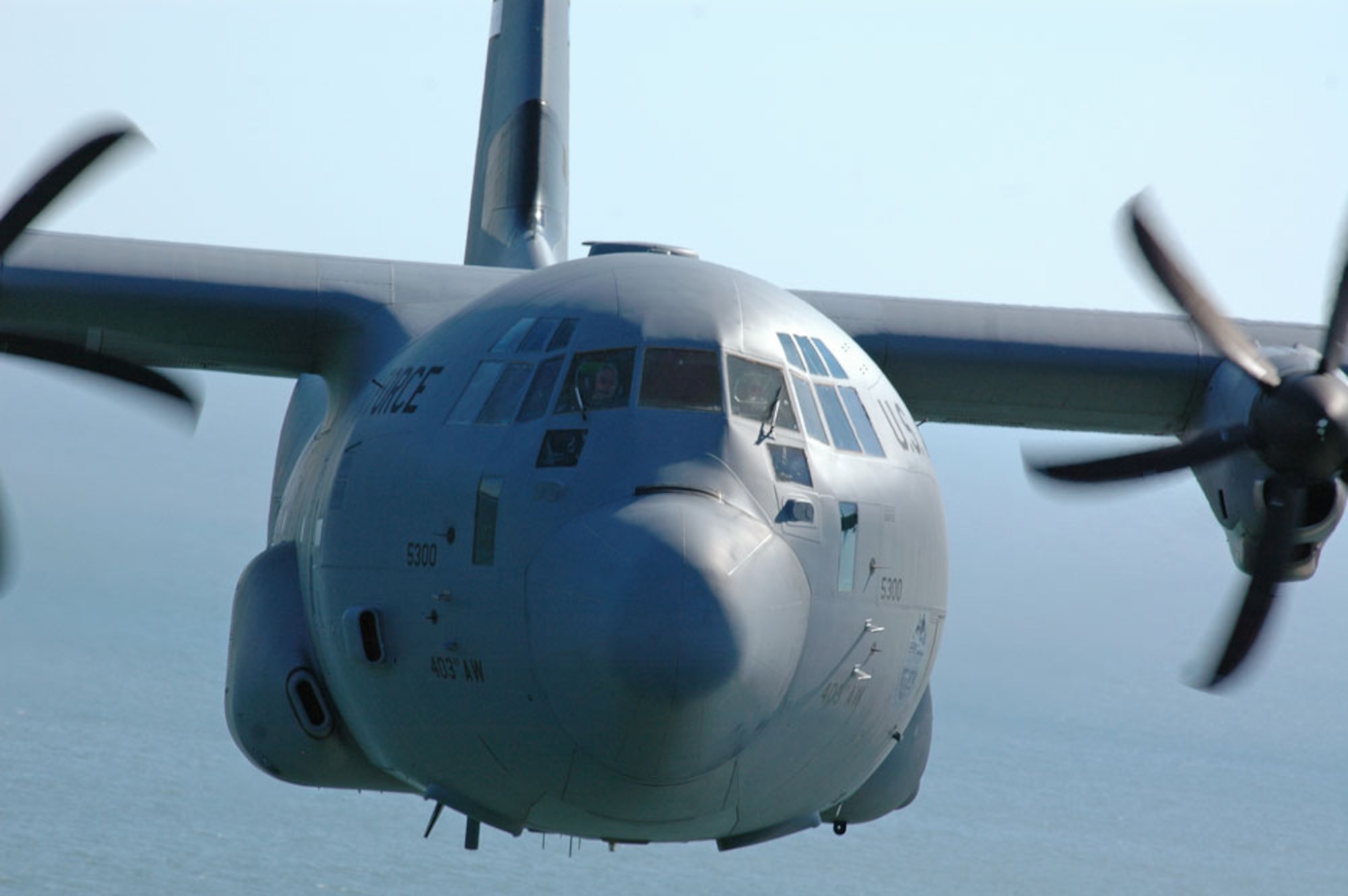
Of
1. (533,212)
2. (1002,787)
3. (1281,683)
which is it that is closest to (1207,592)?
(1281,683)

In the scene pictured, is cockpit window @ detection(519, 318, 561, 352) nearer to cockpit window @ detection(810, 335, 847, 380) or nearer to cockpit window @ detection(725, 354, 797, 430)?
cockpit window @ detection(725, 354, 797, 430)

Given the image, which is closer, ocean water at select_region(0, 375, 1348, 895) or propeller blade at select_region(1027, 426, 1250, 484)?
propeller blade at select_region(1027, 426, 1250, 484)

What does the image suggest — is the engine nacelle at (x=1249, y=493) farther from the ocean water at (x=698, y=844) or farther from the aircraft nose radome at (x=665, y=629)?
the ocean water at (x=698, y=844)

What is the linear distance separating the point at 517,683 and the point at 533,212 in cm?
1005

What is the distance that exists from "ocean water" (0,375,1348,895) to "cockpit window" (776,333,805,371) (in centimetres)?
6047

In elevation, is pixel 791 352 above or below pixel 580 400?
above

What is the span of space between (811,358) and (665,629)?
2829 mm

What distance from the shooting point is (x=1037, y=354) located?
53.4 feet

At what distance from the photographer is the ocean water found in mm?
80250

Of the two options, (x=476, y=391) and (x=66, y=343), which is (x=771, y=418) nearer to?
(x=476, y=391)

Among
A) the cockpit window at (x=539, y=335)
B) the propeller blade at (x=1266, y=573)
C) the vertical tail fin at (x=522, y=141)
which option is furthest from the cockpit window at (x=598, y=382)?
the vertical tail fin at (x=522, y=141)

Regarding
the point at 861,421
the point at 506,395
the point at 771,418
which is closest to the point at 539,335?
the point at 506,395

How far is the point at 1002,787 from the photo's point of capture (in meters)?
99.4

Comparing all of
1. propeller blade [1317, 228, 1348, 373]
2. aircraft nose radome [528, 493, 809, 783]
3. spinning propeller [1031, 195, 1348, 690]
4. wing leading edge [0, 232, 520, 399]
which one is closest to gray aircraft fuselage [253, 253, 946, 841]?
aircraft nose radome [528, 493, 809, 783]
